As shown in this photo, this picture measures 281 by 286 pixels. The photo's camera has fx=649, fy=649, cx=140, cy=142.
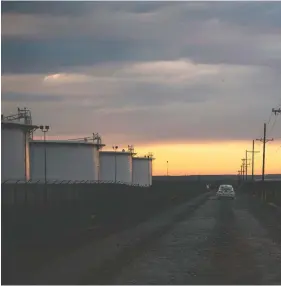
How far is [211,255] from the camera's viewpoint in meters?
15.7

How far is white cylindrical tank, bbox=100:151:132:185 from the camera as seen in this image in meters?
91.4

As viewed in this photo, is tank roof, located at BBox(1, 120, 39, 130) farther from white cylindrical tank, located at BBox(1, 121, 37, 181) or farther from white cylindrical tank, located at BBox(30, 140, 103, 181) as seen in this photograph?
white cylindrical tank, located at BBox(30, 140, 103, 181)

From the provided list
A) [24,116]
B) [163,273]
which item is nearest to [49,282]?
[163,273]

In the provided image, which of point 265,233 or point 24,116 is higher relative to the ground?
point 24,116

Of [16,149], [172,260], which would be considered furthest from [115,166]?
[172,260]

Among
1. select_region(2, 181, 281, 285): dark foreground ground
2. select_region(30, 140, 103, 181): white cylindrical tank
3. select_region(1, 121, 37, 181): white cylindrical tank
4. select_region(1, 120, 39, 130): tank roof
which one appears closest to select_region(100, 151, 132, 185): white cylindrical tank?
select_region(30, 140, 103, 181): white cylindrical tank

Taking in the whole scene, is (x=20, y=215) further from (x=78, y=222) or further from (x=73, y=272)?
(x=73, y=272)

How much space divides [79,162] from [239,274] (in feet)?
190

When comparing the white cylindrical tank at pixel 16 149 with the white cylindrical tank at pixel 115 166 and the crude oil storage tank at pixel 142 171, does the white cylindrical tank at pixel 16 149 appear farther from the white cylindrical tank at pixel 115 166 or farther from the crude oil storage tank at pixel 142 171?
the crude oil storage tank at pixel 142 171

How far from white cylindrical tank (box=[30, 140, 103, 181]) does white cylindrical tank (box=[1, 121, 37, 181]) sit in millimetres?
13200

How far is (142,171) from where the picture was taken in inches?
4557

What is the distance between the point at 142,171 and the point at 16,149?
71.4m

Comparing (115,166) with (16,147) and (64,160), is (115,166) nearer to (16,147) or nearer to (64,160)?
(64,160)

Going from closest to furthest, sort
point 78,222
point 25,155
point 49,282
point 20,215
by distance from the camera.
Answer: point 49,282 < point 20,215 < point 78,222 < point 25,155
